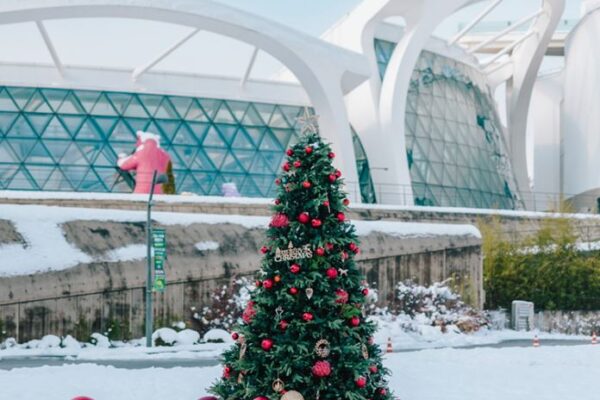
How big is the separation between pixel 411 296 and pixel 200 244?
688cm

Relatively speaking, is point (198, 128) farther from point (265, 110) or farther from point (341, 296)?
point (341, 296)

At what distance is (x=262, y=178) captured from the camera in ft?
127

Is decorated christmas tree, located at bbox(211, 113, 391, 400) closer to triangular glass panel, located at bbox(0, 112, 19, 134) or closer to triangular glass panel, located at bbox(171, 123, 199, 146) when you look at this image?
triangular glass panel, located at bbox(171, 123, 199, 146)

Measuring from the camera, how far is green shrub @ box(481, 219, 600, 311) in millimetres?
29688

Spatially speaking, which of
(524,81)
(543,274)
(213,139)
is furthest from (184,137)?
(524,81)

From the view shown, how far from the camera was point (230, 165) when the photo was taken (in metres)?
38.7

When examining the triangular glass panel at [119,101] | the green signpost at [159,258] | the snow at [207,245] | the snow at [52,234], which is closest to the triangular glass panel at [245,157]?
the triangular glass panel at [119,101]

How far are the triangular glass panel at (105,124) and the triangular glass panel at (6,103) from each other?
3.44 m

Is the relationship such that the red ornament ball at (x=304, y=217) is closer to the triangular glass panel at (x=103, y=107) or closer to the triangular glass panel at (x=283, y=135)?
the triangular glass panel at (x=103, y=107)

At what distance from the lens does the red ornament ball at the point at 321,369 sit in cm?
890

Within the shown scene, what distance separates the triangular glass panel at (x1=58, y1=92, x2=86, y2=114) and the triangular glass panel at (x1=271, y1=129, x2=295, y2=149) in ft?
Answer: 29.2

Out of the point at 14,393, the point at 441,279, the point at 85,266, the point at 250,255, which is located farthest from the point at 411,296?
the point at 14,393

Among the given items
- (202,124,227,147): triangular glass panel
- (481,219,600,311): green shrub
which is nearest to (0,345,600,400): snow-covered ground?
(481,219,600,311): green shrub

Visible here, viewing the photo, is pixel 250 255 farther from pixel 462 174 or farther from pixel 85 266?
pixel 462 174
